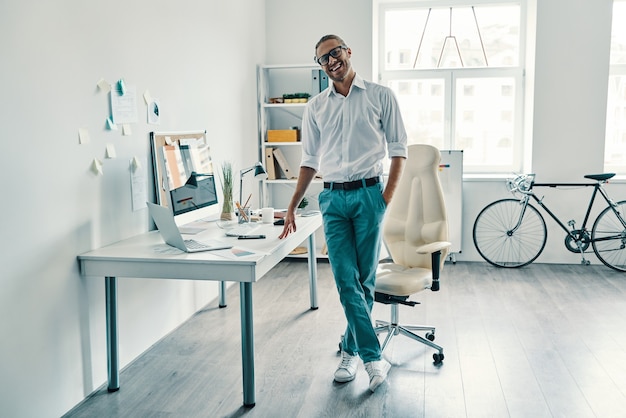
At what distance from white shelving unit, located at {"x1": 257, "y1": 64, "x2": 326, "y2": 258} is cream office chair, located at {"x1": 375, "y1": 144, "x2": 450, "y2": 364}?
2.07 meters

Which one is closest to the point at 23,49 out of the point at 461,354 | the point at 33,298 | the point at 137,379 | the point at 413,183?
the point at 33,298

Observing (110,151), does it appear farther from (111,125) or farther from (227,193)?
(227,193)

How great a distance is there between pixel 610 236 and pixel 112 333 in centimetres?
419

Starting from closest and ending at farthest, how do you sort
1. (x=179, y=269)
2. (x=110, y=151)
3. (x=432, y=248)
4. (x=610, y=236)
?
(x=179, y=269)
(x=110, y=151)
(x=432, y=248)
(x=610, y=236)

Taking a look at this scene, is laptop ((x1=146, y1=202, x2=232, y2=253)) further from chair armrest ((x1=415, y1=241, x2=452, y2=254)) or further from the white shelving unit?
the white shelving unit

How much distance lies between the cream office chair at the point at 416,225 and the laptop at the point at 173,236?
2.97ft

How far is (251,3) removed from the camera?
5.08 meters

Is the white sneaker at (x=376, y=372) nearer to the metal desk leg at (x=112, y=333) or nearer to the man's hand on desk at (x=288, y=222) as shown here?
the man's hand on desk at (x=288, y=222)

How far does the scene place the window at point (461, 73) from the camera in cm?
555

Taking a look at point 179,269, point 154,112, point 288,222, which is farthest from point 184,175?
point 179,269

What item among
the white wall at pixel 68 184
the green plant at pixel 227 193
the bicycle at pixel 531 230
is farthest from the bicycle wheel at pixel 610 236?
the white wall at pixel 68 184

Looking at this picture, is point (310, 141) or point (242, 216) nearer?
point (310, 141)

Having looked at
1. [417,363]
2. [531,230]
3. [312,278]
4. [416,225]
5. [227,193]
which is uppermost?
[227,193]

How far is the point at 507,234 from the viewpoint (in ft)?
17.3
